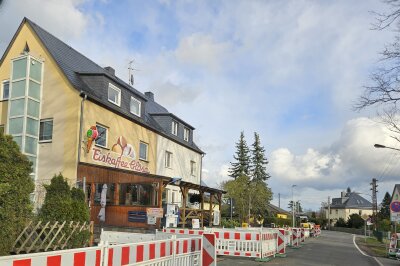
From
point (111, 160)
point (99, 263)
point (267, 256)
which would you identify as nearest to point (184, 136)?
point (111, 160)

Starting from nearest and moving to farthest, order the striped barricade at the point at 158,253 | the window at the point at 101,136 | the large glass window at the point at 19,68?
the striped barricade at the point at 158,253, the large glass window at the point at 19,68, the window at the point at 101,136

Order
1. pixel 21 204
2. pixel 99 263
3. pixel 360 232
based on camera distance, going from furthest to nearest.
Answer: pixel 360 232, pixel 21 204, pixel 99 263

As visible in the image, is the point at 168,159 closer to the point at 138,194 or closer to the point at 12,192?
the point at 138,194

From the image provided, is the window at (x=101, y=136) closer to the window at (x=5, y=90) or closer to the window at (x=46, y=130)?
the window at (x=46, y=130)

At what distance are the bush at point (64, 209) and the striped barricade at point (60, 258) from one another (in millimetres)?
8601

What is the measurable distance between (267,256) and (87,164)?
1005 centimetres

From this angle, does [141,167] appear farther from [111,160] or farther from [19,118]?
[19,118]

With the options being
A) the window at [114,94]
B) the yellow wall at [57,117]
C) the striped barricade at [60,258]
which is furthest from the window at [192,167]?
the striped barricade at [60,258]

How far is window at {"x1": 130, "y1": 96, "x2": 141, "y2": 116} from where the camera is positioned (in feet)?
96.0

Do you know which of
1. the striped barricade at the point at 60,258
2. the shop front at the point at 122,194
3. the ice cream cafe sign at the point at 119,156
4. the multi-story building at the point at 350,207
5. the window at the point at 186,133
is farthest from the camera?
the multi-story building at the point at 350,207

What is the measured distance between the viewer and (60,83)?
77.5ft

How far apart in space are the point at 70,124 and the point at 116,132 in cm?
364

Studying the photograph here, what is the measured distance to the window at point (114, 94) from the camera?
26.7 metres

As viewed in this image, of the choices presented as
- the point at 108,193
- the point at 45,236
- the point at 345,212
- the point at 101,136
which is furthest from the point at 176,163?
the point at 345,212
